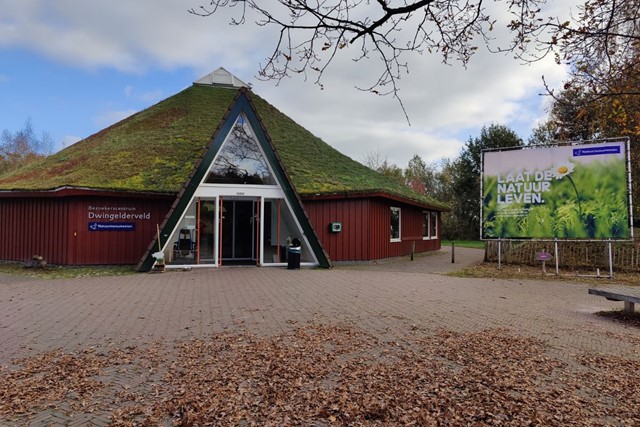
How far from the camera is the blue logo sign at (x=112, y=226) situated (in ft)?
49.4

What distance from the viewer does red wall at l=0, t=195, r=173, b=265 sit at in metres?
14.8

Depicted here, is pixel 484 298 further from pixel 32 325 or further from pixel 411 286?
pixel 32 325

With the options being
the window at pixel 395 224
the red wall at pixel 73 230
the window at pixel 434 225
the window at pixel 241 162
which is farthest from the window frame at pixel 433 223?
the red wall at pixel 73 230

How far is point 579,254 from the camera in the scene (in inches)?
614

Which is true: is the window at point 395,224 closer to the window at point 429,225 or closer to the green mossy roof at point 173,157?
the green mossy roof at point 173,157

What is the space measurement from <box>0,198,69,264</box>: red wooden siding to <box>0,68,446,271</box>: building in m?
0.04

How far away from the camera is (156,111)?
83.8 feet

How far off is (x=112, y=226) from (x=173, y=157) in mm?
5101

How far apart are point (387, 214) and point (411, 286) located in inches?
289

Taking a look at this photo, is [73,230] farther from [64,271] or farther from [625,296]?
[625,296]

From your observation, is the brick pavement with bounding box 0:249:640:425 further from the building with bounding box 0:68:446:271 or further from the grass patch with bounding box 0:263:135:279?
the building with bounding box 0:68:446:271

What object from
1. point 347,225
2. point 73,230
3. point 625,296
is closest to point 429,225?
point 347,225

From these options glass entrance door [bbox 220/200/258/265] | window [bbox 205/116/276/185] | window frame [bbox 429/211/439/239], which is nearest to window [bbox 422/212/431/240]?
window frame [bbox 429/211/439/239]

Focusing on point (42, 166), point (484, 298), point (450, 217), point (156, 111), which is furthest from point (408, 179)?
point (484, 298)
